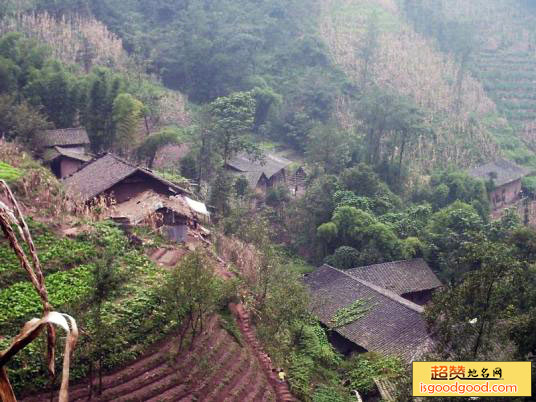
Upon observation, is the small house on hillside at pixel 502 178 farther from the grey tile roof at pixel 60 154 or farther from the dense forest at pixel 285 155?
the grey tile roof at pixel 60 154

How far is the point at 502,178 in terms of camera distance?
1061 inches

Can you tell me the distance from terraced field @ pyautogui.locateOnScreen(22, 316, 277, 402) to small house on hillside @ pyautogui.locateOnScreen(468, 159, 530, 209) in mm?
18816

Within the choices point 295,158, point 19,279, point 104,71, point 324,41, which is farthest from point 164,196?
point 324,41

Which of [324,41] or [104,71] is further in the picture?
[324,41]

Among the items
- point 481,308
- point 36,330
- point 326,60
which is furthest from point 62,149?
point 326,60

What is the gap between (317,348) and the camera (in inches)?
507

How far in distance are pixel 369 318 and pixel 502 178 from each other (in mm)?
15626

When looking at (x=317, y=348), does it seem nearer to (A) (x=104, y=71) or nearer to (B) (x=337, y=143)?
(B) (x=337, y=143)

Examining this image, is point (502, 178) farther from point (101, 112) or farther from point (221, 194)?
point (101, 112)

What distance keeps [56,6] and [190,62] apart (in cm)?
803

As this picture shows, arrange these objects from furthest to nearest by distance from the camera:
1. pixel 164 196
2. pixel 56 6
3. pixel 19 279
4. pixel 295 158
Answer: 1. pixel 56 6
2. pixel 295 158
3. pixel 164 196
4. pixel 19 279

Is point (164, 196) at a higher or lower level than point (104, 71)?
lower

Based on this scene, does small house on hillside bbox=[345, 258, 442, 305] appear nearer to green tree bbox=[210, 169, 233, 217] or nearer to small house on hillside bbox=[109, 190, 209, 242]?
green tree bbox=[210, 169, 233, 217]

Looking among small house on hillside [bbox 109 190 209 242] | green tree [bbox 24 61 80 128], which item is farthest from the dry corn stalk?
green tree [bbox 24 61 80 128]
